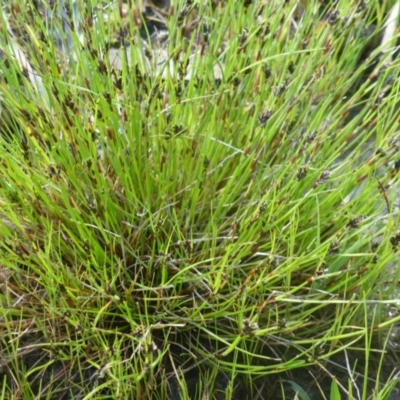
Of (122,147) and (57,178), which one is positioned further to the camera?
(122,147)

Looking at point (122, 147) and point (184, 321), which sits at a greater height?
point (122, 147)

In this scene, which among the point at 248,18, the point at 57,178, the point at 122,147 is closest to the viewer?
the point at 57,178

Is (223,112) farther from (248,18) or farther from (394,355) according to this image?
(394,355)

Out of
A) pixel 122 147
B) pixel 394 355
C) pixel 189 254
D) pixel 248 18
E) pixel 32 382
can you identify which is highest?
pixel 248 18

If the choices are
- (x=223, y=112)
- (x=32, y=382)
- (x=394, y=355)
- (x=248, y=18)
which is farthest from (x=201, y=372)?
(x=248, y=18)

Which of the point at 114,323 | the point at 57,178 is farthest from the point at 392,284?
the point at 57,178

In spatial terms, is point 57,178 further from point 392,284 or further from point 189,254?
point 392,284

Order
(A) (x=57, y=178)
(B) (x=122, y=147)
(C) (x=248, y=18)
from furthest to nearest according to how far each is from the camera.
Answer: (C) (x=248, y=18) < (B) (x=122, y=147) < (A) (x=57, y=178)
